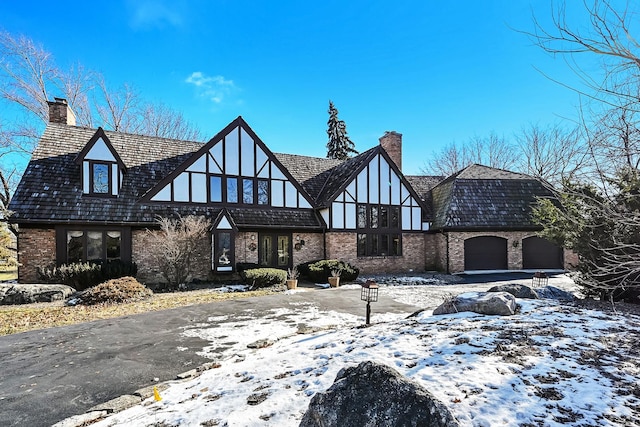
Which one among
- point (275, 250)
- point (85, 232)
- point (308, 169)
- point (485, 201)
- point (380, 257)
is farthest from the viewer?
point (308, 169)

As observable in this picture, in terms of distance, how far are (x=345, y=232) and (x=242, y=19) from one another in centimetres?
1196

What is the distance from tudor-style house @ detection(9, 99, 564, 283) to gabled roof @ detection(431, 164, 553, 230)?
8 cm

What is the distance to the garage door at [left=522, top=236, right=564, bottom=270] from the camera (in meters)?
20.7

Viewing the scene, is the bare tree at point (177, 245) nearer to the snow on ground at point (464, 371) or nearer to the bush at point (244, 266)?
the bush at point (244, 266)

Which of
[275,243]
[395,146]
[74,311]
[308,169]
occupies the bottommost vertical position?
[74,311]

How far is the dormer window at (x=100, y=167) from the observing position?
15.7 m

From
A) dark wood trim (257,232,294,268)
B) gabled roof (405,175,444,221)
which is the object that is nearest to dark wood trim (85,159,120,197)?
dark wood trim (257,232,294,268)

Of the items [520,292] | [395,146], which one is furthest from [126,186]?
[395,146]

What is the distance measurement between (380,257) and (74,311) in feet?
49.0

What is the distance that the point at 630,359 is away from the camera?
14.6 feet

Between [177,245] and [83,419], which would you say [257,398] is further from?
[177,245]

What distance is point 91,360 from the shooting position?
6.36 metres

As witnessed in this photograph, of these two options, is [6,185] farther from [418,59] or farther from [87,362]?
[418,59]

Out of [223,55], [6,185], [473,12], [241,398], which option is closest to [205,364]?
[241,398]
